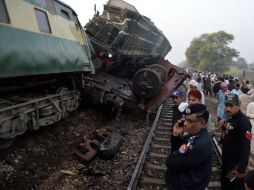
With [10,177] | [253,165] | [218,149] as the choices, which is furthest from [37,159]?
[253,165]

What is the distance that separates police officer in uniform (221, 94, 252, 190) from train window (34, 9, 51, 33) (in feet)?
12.7

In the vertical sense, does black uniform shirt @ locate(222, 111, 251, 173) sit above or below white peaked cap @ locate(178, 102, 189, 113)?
below

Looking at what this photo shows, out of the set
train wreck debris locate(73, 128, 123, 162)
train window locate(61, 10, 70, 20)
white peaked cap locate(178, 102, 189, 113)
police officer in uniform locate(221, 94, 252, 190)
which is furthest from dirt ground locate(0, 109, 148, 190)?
train window locate(61, 10, 70, 20)

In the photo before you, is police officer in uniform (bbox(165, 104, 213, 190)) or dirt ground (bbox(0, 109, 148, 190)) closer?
police officer in uniform (bbox(165, 104, 213, 190))

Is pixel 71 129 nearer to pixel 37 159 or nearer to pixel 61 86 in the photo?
pixel 61 86

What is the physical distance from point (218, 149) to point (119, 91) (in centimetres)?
432

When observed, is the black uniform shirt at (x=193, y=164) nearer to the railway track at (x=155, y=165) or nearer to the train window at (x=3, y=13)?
the railway track at (x=155, y=165)

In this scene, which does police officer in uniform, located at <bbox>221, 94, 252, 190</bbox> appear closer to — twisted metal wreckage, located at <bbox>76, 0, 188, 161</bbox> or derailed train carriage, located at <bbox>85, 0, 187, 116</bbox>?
twisted metal wreckage, located at <bbox>76, 0, 188, 161</bbox>

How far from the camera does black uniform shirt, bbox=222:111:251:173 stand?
4.49 meters

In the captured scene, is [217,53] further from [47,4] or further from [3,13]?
[3,13]

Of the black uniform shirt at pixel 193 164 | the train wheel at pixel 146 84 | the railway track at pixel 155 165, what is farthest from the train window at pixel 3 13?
the train wheel at pixel 146 84

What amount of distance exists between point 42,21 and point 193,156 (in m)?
4.77

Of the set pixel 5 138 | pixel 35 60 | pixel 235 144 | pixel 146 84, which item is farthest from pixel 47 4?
pixel 235 144

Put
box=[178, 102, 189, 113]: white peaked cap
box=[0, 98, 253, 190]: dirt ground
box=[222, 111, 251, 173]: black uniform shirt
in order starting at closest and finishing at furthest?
box=[222, 111, 251, 173]: black uniform shirt, box=[178, 102, 189, 113]: white peaked cap, box=[0, 98, 253, 190]: dirt ground
